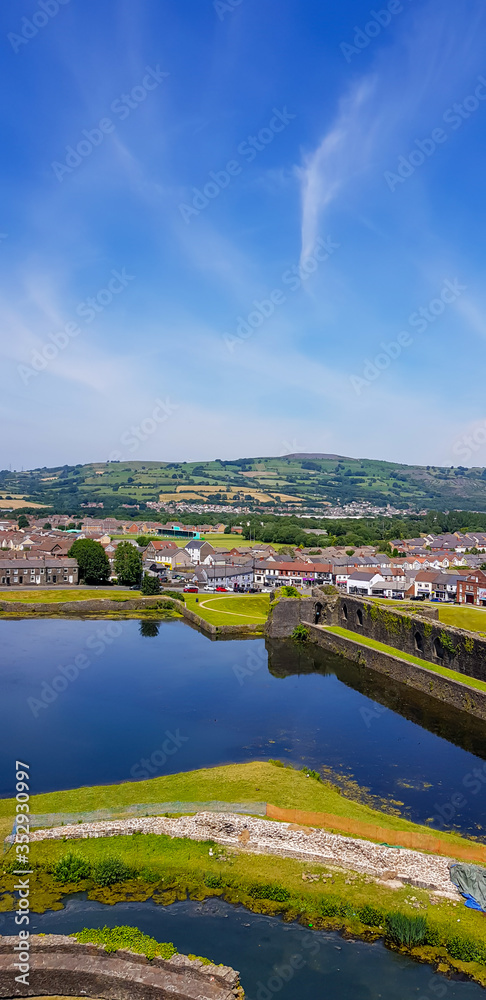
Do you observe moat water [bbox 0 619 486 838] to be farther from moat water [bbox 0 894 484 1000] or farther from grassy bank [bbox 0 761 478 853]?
moat water [bbox 0 894 484 1000]

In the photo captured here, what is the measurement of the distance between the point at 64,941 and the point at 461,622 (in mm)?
40625

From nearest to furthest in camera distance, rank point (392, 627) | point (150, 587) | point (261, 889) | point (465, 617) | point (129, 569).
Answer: point (261, 889) < point (392, 627) < point (465, 617) < point (150, 587) < point (129, 569)

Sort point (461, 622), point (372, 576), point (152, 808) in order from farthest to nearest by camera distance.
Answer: point (372, 576), point (461, 622), point (152, 808)

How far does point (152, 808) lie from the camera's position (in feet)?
60.2

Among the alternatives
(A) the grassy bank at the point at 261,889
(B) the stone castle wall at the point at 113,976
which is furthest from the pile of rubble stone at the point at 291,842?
(B) the stone castle wall at the point at 113,976

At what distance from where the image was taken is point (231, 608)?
57406 mm

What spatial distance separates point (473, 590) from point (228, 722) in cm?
4380

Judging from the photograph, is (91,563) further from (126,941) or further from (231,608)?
(126,941)

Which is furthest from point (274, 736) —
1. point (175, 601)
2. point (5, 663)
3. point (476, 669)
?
point (175, 601)

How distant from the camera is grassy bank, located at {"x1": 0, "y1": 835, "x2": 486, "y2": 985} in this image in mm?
13414

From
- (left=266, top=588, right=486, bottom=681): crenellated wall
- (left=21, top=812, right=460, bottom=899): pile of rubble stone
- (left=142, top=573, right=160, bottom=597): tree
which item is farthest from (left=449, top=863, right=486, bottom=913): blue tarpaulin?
(left=142, top=573, right=160, bottom=597): tree

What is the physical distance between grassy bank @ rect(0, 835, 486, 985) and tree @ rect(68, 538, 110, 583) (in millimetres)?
59218

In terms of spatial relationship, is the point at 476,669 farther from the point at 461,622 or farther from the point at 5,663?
the point at 5,663

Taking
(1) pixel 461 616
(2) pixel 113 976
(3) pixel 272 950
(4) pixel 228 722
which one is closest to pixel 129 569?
(1) pixel 461 616
